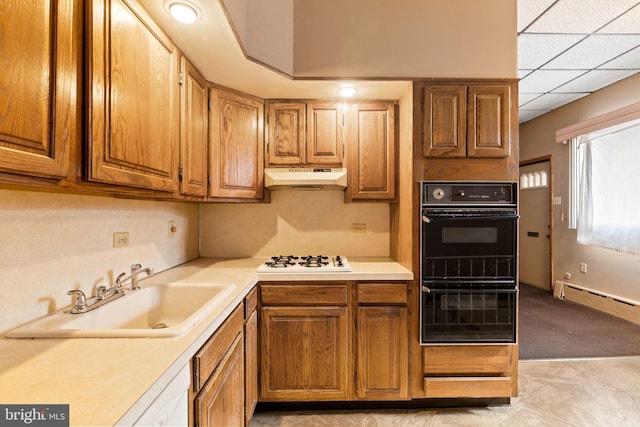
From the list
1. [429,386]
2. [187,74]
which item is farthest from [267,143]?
[429,386]

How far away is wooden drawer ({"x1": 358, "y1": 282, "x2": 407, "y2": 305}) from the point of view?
6.42 ft

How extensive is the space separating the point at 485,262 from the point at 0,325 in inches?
91.8

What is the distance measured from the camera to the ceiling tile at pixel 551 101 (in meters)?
Result: 3.86

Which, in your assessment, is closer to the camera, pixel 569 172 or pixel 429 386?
pixel 429 386

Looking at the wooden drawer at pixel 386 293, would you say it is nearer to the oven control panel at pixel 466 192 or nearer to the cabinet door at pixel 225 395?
the oven control panel at pixel 466 192

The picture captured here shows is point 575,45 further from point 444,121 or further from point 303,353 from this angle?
point 303,353

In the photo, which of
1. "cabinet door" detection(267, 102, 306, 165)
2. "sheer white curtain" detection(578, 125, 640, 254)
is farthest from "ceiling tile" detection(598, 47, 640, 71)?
"cabinet door" detection(267, 102, 306, 165)

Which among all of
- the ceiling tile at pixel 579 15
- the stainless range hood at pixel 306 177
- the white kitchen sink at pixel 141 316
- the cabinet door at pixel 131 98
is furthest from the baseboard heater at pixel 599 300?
the cabinet door at pixel 131 98

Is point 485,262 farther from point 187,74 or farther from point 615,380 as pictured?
point 187,74

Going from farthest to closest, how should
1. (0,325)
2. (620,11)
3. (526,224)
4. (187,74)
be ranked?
(526,224) < (620,11) < (187,74) < (0,325)

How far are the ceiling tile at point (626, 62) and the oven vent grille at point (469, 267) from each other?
2.62 metres

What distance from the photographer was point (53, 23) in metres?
0.82

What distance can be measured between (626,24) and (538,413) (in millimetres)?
3032

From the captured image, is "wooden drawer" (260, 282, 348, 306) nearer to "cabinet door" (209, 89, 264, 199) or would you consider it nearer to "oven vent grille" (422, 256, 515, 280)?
"oven vent grille" (422, 256, 515, 280)
